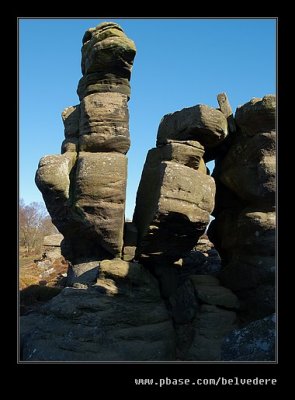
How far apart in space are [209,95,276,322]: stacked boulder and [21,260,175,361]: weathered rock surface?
8.76ft

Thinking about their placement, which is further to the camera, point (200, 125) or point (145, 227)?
point (200, 125)

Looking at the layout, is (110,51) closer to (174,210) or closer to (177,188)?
(177,188)

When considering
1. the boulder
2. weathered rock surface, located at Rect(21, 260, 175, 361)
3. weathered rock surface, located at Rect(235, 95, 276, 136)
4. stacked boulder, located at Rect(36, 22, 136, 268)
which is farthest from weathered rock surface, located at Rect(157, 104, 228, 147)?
weathered rock surface, located at Rect(21, 260, 175, 361)

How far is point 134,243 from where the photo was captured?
12.7m

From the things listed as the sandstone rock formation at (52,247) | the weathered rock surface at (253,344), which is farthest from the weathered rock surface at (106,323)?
the sandstone rock formation at (52,247)

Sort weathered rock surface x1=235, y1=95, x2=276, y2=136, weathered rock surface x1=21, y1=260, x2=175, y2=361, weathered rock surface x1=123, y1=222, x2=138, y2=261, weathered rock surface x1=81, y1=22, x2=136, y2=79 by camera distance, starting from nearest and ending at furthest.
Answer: weathered rock surface x1=21, y1=260, x2=175, y2=361 < weathered rock surface x1=235, y1=95, x2=276, y2=136 < weathered rock surface x1=81, y1=22, x2=136, y2=79 < weathered rock surface x1=123, y1=222, x2=138, y2=261

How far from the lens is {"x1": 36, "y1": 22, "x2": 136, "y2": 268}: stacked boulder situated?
39.3 ft

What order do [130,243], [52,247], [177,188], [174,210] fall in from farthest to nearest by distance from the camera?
[52,247], [130,243], [177,188], [174,210]

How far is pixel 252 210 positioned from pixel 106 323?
586 centimetres

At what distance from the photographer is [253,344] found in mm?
5852

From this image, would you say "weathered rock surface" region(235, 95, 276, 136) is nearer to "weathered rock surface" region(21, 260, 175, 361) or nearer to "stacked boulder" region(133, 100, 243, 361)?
"stacked boulder" region(133, 100, 243, 361)

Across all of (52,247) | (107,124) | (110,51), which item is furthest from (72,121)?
(52,247)

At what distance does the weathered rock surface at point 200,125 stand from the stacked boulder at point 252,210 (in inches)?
36.5
